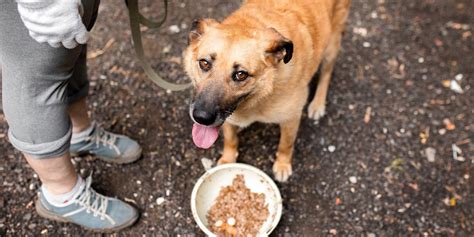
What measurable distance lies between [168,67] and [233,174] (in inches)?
54.0

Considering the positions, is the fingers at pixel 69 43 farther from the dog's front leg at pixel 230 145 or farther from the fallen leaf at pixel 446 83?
the fallen leaf at pixel 446 83

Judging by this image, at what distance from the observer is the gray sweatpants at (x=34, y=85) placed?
1811mm

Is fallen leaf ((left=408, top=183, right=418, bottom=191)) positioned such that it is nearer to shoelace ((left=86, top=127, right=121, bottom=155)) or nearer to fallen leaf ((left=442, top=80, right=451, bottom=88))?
fallen leaf ((left=442, top=80, right=451, bottom=88))

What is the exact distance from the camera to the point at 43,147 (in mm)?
2178

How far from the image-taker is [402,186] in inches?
127

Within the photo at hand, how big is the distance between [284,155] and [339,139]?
603 millimetres

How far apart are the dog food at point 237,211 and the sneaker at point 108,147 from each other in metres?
0.75

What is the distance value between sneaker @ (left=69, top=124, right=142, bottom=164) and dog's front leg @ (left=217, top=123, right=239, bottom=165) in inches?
25.3

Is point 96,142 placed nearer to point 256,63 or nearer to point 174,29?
point 256,63

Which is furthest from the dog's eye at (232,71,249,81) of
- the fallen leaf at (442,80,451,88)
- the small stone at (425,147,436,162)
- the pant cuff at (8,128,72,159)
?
the fallen leaf at (442,80,451,88)

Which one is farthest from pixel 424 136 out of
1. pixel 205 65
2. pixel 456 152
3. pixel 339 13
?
pixel 205 65

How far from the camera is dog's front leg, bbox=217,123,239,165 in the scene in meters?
3.04

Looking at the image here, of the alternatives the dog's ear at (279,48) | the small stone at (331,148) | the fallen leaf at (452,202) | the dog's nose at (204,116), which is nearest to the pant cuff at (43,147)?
the dog's nose at (204,116)

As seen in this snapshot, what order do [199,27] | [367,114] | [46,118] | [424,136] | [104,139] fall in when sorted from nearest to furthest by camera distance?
[46,118], [199,27], [104,139], [424,136], [367,114]
